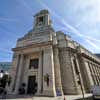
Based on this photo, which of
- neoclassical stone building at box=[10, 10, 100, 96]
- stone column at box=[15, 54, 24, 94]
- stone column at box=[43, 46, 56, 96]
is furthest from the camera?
stone column at box=[15, 54, 24, 94]

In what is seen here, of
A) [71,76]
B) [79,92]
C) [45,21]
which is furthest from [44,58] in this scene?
[45,21]

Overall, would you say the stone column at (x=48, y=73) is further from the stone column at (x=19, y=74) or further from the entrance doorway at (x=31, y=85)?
the stone column at (x=19, y=74)

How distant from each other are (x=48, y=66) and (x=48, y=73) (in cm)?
137

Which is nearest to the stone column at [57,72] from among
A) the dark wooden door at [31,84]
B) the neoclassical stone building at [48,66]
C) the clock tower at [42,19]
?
the neoclassical stone building at [48,66]

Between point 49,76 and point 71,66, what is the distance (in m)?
5.31

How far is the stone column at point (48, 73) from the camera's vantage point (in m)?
17.6

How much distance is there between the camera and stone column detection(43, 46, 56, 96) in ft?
57.7

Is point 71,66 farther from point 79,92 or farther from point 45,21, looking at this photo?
point 45,21

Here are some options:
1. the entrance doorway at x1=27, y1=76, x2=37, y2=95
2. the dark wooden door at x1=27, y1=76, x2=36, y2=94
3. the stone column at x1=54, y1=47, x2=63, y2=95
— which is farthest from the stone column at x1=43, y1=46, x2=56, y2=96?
the dark wooden door at x1=27, y1=76, x2=36, y2=94

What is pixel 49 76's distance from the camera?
1859cm

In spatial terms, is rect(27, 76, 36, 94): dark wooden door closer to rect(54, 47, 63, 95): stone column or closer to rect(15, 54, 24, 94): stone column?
rect(15, 54, 24, 94): stone column

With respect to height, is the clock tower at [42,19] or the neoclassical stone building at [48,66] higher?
the clock tower at [42,19]

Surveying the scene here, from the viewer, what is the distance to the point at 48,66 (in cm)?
1948

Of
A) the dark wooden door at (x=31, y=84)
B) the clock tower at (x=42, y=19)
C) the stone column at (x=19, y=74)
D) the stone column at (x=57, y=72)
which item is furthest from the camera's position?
the clock tower at (x=42, y=19)
